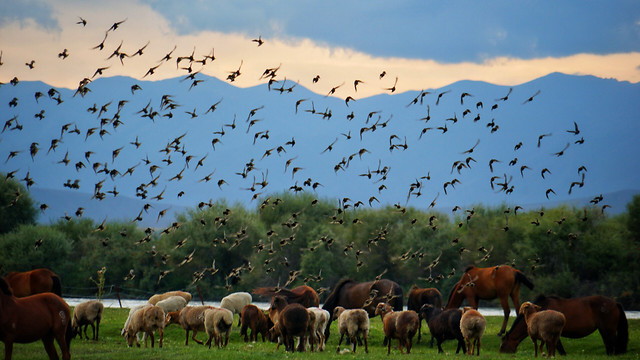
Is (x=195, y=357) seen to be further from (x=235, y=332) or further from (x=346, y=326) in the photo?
(x=235, y=332)

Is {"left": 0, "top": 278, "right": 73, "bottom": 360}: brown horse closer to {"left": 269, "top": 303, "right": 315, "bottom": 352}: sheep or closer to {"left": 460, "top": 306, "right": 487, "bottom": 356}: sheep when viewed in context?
{"left": 269, "top": 303, "right": 315, "bottom": 352}: sheep

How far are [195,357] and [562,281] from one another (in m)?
55.2

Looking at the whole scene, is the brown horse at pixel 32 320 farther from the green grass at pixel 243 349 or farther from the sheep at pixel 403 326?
the sheep at pixel 403 326

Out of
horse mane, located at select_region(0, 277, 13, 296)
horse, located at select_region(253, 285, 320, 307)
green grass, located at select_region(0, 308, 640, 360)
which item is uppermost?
horse mane, located at select_region(0, 277, 13, 296)

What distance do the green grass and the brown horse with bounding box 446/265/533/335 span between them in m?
1.83

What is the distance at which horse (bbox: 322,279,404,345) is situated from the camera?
32.2 m

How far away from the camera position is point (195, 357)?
21.1 meters

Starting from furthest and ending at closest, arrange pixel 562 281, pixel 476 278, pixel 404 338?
pixel 562 281
pixel 476 278
pixel 404 338

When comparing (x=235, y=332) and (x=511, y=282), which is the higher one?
(x=511, y=282)

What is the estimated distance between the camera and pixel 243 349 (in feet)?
81.1

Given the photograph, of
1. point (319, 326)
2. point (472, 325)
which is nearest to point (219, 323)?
point (319, 326)

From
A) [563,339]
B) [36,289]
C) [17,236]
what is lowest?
[563,339]

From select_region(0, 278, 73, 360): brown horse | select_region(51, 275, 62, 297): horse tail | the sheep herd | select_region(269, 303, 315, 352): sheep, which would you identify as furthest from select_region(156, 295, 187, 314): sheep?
select_region(0, 278, 73, 360): brown horse

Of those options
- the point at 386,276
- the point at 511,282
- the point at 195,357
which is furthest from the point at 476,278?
the point at 386,276
